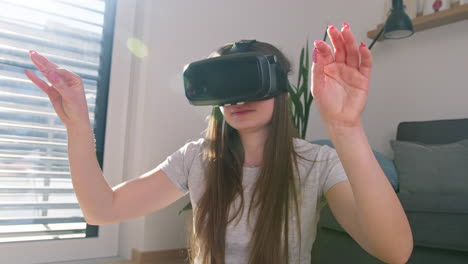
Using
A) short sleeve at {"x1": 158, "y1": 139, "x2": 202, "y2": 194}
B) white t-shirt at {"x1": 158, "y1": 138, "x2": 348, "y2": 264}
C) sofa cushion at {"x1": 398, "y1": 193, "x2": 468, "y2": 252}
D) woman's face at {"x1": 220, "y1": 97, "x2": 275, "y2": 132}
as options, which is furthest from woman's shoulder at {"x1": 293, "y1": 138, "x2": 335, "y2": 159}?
sofa cushion at {"x1": 398, "y1": 193, "x2": 468, "y2": 252}

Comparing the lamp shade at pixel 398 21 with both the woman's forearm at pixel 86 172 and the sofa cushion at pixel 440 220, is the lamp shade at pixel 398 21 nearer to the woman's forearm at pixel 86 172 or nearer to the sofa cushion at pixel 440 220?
the sofa cushion at pixel 440 220

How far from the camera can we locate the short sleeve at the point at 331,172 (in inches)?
27.7

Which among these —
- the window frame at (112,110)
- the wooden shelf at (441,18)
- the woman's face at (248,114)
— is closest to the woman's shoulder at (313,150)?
the woman's face at (248,114)

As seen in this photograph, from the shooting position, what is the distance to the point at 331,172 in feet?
2.37

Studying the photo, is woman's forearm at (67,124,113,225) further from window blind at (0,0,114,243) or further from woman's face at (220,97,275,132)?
window blind at (0,0,114,243)

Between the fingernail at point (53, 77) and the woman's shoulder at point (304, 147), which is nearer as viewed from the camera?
the fingernail at point (53, 77)

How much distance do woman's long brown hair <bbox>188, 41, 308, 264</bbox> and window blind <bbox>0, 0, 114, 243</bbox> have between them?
121 cm

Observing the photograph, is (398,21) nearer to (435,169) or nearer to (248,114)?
(435,169)

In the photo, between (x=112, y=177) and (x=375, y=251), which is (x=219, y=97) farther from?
(x=112, y=177)

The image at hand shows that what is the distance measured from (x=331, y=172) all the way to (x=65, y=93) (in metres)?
0.54

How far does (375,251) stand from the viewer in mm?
575

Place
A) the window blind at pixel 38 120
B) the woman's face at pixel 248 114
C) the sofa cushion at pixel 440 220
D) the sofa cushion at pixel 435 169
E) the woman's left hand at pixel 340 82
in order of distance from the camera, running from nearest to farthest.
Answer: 1. the woman's left hand at pixel 340 82
2. the woman's face at pixel 248 114
3. the sofa cushion at pixel 440 220
4. the sofa cushion at pixel 435 169
5. the window blind at pixel 38 120

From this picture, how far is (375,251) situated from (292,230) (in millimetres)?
210

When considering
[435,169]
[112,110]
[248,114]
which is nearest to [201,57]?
[112,110]
